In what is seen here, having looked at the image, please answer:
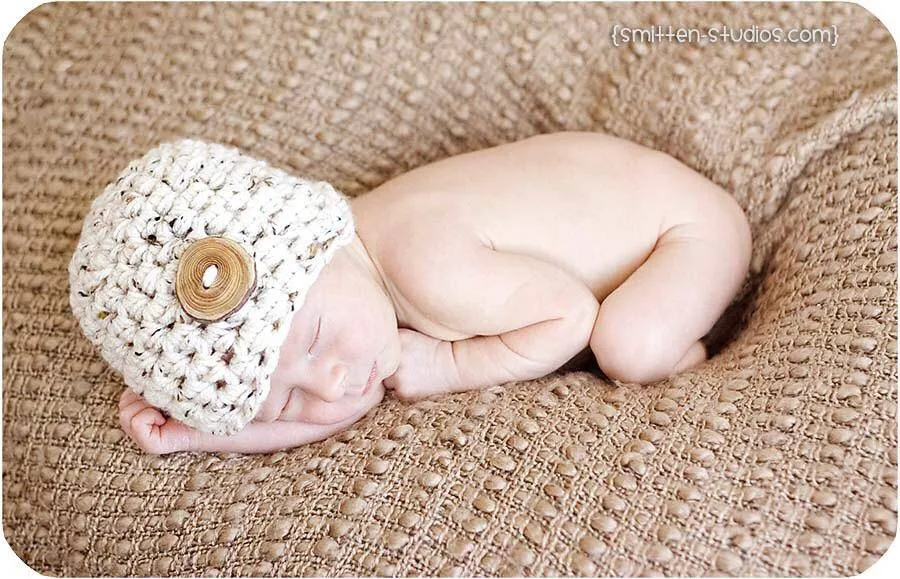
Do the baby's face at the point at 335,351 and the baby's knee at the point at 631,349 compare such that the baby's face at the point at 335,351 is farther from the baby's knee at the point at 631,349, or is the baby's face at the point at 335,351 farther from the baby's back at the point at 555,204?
the baby's knee at the point at 631,349

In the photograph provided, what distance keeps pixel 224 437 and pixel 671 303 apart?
2.22 ft

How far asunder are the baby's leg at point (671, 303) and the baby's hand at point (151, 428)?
2.00ft

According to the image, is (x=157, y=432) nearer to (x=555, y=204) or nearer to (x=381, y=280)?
(x=381, y=280)

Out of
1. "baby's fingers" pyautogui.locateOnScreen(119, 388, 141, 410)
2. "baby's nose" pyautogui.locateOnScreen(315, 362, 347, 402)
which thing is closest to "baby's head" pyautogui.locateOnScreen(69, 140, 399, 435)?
"baby's nose" pyautogui.locateOnScreen(315, 362, 347, 402)

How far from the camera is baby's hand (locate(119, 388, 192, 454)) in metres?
1.26

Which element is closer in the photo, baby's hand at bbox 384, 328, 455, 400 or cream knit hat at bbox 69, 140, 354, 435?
cream knit hat at bbox 69, 140, 354, 435

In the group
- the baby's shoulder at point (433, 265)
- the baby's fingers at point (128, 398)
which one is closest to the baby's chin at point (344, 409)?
the baby's shoulder at point (433, 265)

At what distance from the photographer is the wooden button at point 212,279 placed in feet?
3.58

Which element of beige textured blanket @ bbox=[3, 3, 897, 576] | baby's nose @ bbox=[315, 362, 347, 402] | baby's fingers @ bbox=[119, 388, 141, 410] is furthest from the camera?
baby's fingers @ bbox=[119, 388, 141, 410]

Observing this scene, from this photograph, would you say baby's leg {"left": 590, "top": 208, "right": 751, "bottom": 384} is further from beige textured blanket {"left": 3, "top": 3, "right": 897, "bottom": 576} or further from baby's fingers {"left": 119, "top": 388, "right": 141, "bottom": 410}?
baby's fingers {"left": 119, "top": 388, "right": 141, "bottom": 410}

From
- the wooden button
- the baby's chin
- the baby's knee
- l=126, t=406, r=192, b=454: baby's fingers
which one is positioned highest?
the wooden button

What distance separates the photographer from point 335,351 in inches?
48.1

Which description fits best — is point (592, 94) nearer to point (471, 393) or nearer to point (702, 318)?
point (702, 318)

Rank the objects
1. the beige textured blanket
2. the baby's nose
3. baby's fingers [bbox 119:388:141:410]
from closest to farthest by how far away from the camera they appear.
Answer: the beige textured blanket → the baby's nose → baby's fingers [bbox 119:388:141:410]
